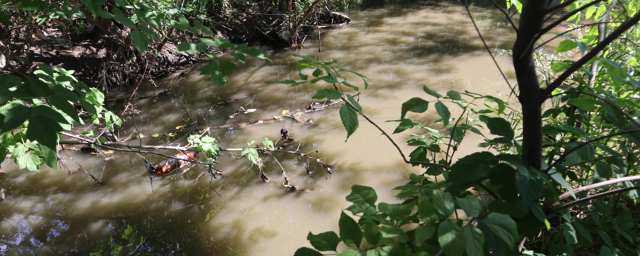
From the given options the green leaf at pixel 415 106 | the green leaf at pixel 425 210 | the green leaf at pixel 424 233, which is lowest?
the green leaf at pixel 424 233

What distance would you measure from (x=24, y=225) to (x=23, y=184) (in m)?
0.54

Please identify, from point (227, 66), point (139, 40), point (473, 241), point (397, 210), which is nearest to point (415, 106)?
point (397, 210)

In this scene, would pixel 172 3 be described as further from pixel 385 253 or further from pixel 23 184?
pixel 385 253

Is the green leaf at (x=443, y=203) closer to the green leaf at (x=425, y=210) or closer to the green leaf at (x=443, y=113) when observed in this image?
the green leaf at (x=425, y=210)

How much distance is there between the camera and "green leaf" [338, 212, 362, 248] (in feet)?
2.35

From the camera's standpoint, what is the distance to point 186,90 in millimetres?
4496

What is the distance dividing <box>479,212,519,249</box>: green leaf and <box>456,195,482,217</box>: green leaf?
0.03 meters

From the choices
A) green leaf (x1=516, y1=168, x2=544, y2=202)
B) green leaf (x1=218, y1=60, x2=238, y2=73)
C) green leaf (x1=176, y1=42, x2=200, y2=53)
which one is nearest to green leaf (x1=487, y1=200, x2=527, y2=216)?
green leaf (x1=516, y1=168, x2=544, y2=202)

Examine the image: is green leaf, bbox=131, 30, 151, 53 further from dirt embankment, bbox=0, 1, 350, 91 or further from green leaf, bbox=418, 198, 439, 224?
dirt embankment, bbox=0, 1, 350, 91

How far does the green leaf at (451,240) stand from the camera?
62 centimetres

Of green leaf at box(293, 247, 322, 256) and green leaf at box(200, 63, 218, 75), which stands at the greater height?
green leaf at box(200, 63, 218, 75)

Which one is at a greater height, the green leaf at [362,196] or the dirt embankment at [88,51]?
the green leaf at [362,196]

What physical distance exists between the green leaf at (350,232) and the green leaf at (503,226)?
248 mm

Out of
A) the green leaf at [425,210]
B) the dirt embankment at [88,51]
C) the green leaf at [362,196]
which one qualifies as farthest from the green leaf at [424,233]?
the dirt embankment at [88,51]
